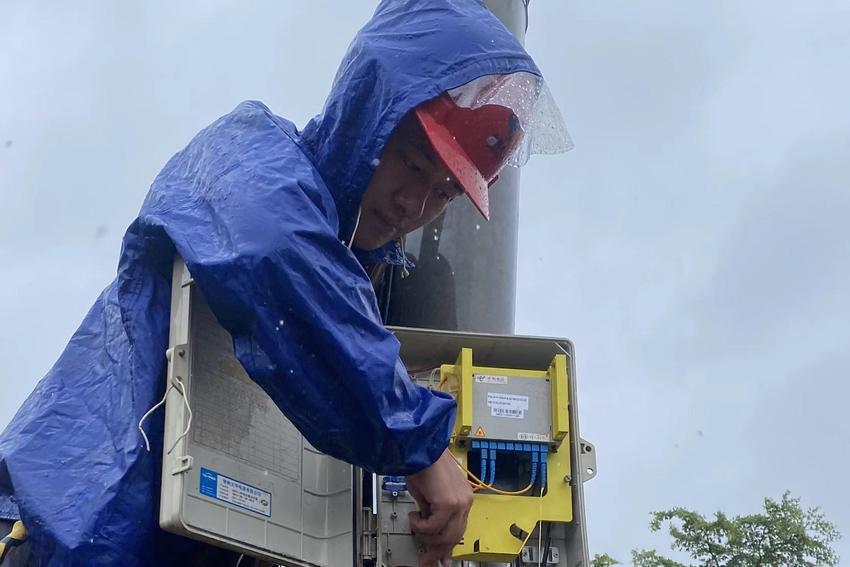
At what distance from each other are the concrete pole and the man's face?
760mm

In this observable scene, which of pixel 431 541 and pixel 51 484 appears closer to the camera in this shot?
pixel 51 484

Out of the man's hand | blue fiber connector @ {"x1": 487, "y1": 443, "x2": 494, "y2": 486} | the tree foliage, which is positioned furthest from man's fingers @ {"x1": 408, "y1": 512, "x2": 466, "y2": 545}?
the tree foliage

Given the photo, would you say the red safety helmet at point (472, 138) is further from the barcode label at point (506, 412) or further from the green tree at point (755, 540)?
the green tree at point (755, 540)

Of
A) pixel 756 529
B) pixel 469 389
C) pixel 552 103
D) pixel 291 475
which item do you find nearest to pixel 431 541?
pixel 291 475

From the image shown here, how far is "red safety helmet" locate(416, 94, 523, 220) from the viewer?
224cm

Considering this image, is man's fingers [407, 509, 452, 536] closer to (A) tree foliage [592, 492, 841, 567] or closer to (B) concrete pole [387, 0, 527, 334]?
(B) concrete pole [387, 0, 527, 334]

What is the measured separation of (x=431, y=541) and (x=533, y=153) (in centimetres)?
99

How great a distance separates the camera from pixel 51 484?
208 centimetres

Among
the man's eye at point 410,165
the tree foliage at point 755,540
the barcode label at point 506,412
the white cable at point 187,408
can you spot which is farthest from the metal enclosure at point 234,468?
the tree foliage at point 755,540

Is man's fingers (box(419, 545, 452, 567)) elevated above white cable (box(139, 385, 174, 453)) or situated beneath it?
situated beneath

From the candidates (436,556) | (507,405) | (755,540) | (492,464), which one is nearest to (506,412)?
(507,405)

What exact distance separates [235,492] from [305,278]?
1.67ft

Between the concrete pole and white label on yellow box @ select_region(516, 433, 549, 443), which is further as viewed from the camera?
the concrete pole

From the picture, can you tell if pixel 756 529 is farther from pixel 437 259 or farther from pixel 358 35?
pixel 358 35
